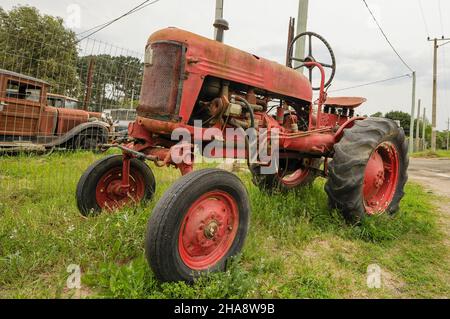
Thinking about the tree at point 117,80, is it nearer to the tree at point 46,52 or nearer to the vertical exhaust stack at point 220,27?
the tree at point 46,52

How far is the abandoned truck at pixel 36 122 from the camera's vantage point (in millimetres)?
7477

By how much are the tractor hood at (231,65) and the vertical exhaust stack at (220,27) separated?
177mm

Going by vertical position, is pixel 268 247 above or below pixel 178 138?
below

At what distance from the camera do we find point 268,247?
2.76m

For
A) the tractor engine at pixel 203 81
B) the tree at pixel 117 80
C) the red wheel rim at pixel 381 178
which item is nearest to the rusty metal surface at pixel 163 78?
the tractor engine at pixel 203 81

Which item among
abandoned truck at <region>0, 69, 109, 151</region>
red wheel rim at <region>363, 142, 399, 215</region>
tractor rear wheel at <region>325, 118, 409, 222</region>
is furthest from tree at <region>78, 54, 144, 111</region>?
red wheel rim at <region>363, 142, 399, 215</region>

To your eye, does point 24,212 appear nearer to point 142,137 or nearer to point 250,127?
point 142,137

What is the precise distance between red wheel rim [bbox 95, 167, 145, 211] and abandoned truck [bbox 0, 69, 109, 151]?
5.28 m

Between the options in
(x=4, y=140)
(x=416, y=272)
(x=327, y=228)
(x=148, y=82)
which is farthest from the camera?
(x=4, y=140)

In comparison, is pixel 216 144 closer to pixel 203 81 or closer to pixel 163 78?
pixel 203 81

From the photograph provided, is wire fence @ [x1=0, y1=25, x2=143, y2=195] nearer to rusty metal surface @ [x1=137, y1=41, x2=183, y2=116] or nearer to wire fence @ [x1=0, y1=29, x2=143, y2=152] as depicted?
wire fence @ [x1=0, y1=29, x2=143, y2=152]

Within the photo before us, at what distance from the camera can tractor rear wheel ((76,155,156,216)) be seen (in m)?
2.96
